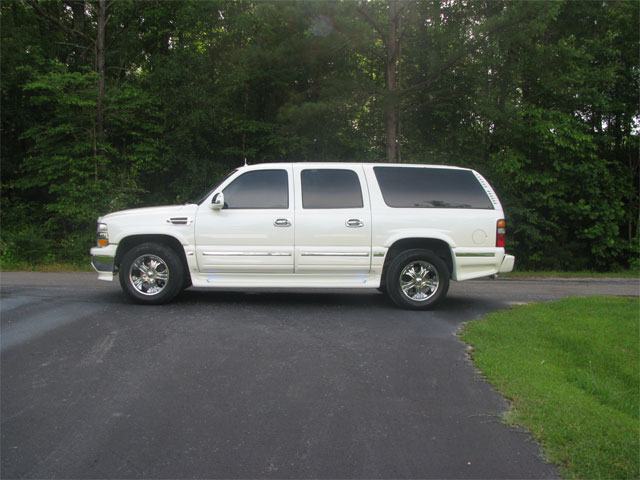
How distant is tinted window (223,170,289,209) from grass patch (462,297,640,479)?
10.6ft

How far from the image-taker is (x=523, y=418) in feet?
12.9

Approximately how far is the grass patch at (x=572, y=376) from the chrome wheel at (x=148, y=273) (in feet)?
13.9

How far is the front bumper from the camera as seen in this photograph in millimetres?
7844

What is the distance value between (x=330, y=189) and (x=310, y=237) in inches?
31.2

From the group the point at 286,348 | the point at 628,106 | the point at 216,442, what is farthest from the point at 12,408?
the point at 628,106

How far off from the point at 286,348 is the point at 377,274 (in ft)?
8.31

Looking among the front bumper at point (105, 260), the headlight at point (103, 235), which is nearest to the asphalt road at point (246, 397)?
the front bumper at point (105, 260)

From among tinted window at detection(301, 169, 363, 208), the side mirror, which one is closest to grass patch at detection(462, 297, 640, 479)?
tinted window at detection(301, 169, 363, 208)

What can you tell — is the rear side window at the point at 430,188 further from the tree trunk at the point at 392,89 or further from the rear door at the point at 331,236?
the tree trunk at the point at 392,89

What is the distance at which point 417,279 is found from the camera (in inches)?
311

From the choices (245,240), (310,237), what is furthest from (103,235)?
(310,237)

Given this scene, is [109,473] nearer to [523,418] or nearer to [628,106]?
[523,418]

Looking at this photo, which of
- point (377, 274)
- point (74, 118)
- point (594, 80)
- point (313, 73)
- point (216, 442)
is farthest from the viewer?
point (313, 73)

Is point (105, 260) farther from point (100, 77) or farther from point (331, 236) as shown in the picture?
point (100, 77)
